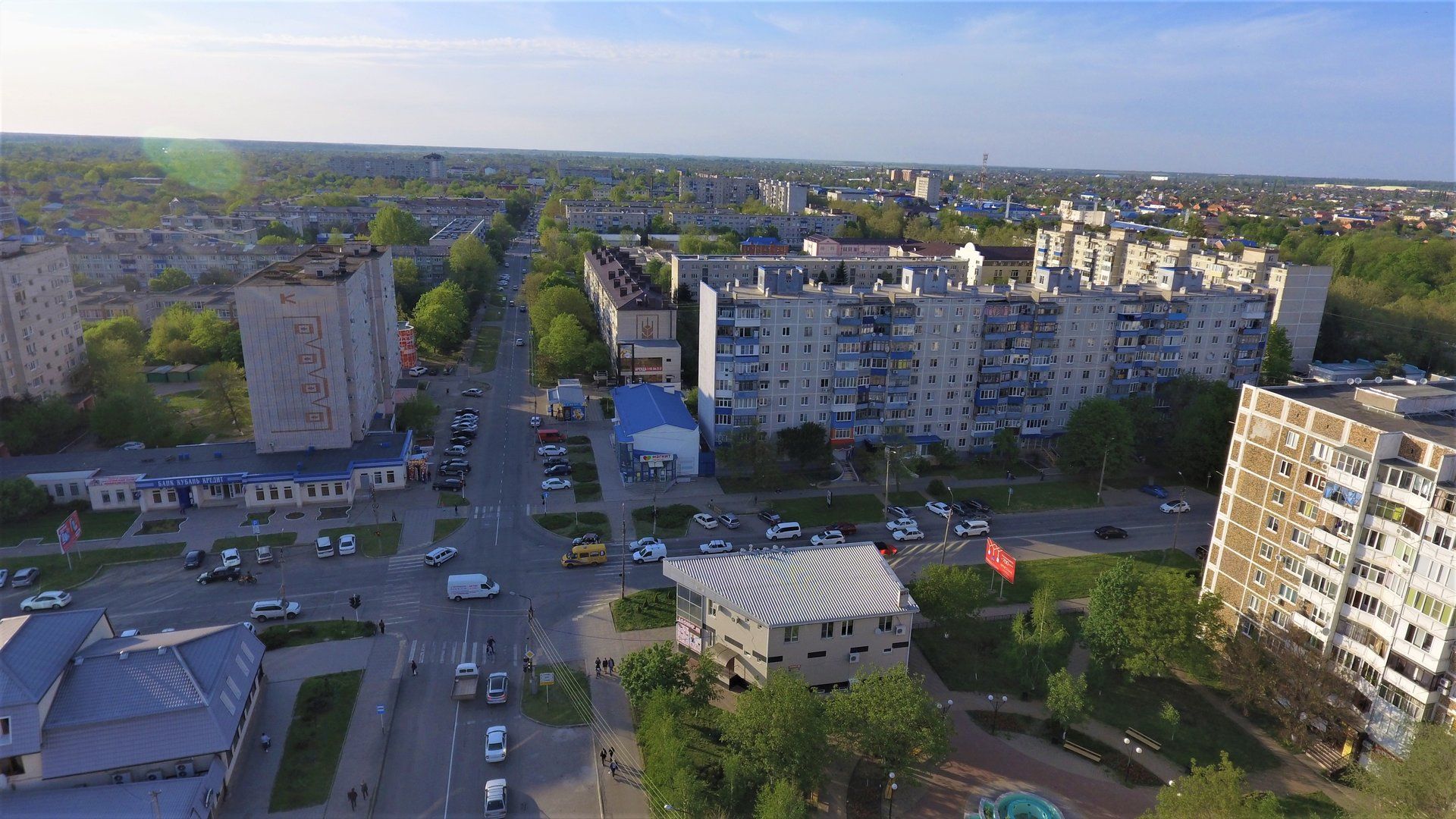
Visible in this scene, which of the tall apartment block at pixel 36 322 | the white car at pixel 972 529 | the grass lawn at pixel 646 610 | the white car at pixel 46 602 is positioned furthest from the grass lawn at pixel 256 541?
the white car at pixel 972 529

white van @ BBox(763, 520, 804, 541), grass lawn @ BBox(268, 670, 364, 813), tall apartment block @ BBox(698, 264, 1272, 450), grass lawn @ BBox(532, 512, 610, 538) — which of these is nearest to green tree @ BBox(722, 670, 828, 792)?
grass lawn @ BBox(268, 670, 364, 813)

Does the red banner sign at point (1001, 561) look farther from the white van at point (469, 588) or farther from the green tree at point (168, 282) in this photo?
the green tree at point (168, 282)

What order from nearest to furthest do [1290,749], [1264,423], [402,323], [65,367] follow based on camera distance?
[1290,749]
[1264,423]
[65,367]
[402,323]

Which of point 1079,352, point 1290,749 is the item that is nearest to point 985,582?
point 1290,749

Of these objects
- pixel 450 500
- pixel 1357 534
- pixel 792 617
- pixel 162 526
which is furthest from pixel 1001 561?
pixel 162 526

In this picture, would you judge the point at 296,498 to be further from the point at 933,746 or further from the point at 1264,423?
the point at 1264,423

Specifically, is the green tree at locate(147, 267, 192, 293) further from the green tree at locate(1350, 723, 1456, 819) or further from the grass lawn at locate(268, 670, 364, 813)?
the green tree at locate(1350, 723, 1456, 819)

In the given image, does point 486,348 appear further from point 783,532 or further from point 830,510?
point 783,532

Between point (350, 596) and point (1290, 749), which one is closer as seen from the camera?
point (1290, 749)
